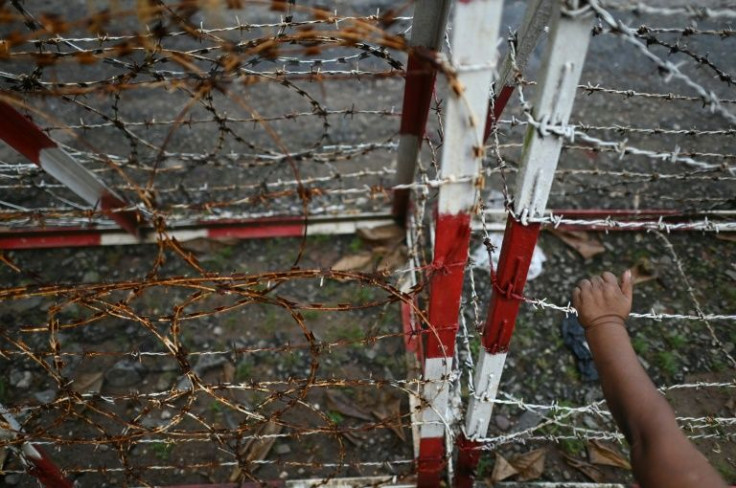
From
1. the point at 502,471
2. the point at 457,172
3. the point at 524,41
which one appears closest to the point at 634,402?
the point at 457,172

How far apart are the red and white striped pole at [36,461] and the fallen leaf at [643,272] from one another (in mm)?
3068

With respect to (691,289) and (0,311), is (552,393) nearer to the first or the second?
(691,289)

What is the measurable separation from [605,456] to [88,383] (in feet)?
8.41

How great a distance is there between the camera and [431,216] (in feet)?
11.2

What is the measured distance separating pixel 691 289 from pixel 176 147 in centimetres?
360

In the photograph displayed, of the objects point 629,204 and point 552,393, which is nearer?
point 552,393

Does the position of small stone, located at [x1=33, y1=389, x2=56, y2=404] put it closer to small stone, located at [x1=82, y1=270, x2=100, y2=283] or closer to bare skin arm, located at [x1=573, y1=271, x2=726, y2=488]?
small stone, located at [x1=82, y1=270, x2=100, y2=283]

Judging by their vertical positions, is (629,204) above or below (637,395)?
above

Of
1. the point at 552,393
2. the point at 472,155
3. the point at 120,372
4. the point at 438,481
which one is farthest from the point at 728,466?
the point at 120,372

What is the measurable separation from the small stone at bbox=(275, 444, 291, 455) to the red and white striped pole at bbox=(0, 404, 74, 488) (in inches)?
34.8

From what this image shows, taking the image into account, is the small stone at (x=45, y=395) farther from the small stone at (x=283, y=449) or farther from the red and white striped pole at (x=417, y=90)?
the red and white striped pole at (x=417, y=90)

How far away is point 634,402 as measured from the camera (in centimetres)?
127

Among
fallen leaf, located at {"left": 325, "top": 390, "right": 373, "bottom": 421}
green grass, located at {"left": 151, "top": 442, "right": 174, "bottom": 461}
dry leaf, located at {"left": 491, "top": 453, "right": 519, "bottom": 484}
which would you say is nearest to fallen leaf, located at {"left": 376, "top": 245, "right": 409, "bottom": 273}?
fallen leaf, located at {"left": 325, "top": 390, "right": 373, "bottom": 421}

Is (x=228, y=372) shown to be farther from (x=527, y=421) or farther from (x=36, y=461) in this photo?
(x=527, y=421)
